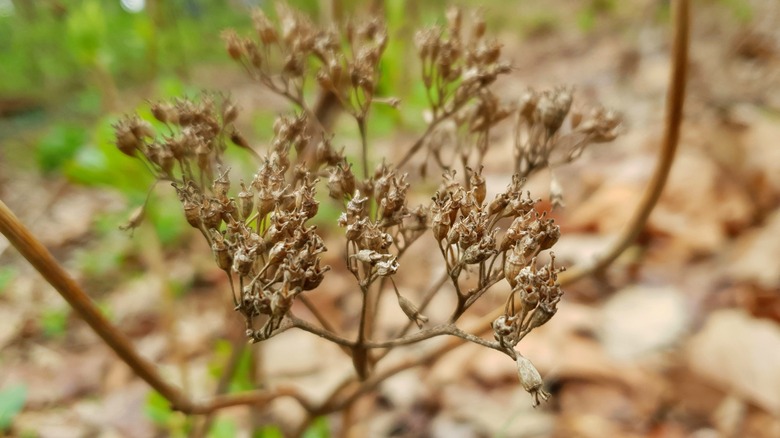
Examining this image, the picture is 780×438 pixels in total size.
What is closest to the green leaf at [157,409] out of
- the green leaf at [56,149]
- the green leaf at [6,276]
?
the green leaf at [6,276]

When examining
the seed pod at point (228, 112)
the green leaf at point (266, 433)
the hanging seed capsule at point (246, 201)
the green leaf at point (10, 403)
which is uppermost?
the seed pod at point (228, 112)

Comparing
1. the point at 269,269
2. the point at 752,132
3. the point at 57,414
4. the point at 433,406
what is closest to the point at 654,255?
the point at 752,132

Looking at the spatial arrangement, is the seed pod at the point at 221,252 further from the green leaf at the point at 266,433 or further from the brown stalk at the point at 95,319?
the green leaf at the point at 266,433

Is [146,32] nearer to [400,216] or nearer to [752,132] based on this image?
[400,216]

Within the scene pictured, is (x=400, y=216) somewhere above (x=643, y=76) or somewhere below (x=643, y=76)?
below

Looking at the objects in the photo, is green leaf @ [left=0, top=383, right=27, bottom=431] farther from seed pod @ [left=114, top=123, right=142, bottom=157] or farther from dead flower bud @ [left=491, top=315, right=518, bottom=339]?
dead flower bud @ [left=491, top=315, right=518, bottom=339]

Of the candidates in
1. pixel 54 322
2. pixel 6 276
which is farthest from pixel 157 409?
pixel 6 276
